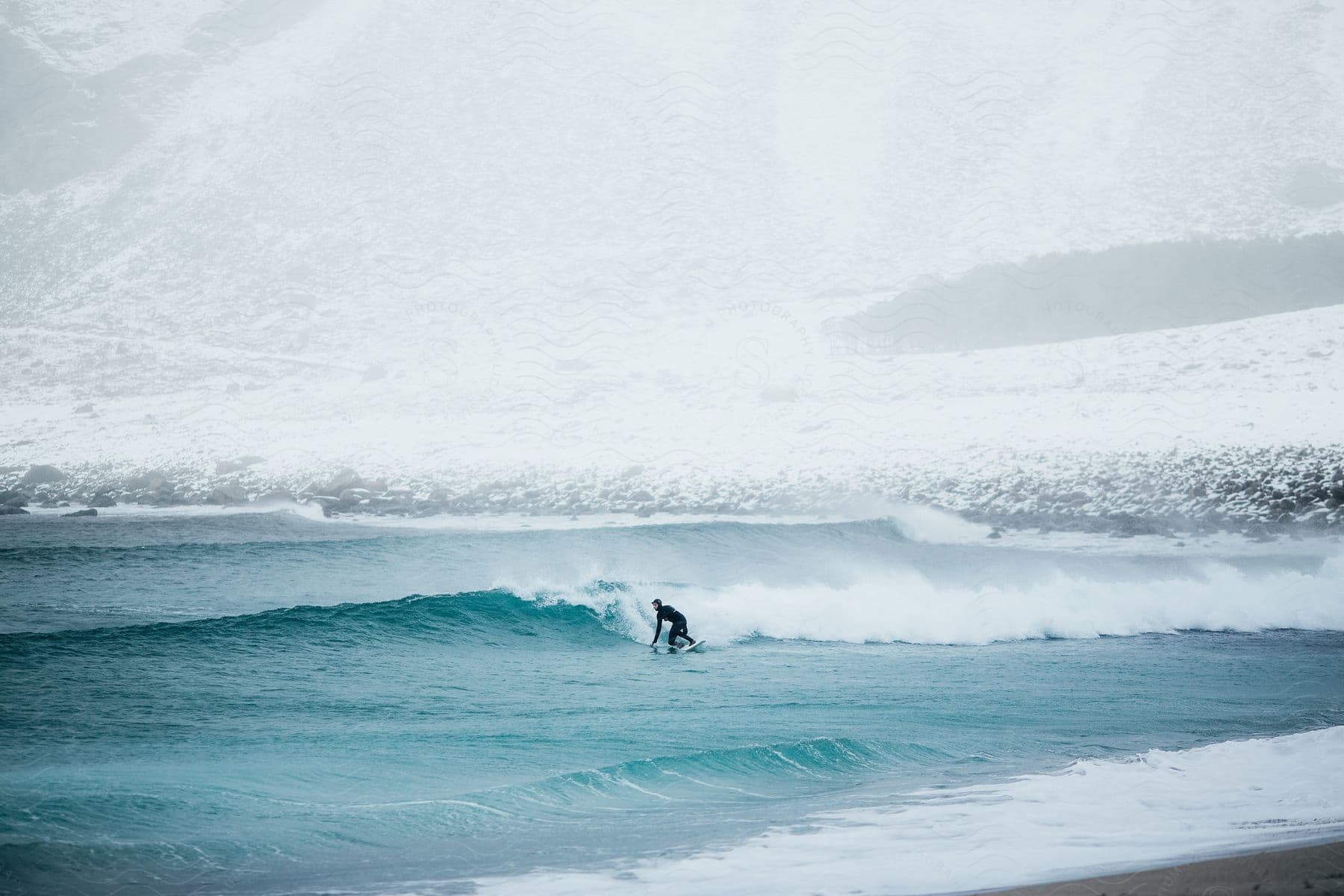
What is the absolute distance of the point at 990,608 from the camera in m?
15.1

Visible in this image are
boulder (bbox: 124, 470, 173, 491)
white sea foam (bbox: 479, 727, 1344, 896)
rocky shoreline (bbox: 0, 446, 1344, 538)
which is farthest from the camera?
boulder (bbox: 124, 470, 173, 491)

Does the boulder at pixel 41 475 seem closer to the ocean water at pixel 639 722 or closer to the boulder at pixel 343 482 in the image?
the ocean water at pixel 639 722

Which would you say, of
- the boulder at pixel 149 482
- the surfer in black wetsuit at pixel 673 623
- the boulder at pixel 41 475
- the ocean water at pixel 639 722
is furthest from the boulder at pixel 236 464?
the surfer in black wetsuit at pixel 673 623

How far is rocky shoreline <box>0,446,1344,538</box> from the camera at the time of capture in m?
20.6

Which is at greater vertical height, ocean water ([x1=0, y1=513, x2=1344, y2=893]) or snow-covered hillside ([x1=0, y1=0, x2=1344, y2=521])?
snow-covered hillside ([x1=0, y1=0, x2=1344, y2=521])

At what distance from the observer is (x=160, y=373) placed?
30.5 meters

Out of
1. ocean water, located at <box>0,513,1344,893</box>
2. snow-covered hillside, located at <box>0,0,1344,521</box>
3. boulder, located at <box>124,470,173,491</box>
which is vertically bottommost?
ocean water, located at <box>0,513,1344,893</box>

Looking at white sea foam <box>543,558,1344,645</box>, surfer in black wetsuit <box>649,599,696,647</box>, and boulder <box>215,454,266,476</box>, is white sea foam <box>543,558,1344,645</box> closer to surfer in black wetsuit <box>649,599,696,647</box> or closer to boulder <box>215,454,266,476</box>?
surfer in black wetsuit <box>649,599,696,647</box>

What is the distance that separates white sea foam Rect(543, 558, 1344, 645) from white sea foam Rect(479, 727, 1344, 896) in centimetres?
683

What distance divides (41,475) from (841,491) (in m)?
20.2

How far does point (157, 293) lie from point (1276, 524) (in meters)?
37.4

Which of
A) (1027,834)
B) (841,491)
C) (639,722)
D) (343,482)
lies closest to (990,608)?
(639,722)

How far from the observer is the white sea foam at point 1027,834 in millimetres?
5098

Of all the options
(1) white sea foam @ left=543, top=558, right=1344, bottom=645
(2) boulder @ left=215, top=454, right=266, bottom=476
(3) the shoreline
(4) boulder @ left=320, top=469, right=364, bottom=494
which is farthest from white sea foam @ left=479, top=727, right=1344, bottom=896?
(2) boulder @ left=215, top=454, right=266, bottom=476
